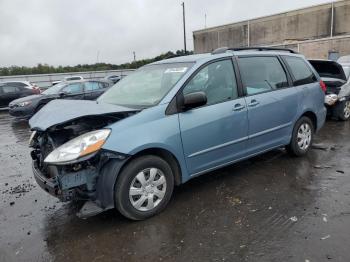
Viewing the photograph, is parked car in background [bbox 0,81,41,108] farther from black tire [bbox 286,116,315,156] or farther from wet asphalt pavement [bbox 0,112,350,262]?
black tire [bbox 286,116,315,156]

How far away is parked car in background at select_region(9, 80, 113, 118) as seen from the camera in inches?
476

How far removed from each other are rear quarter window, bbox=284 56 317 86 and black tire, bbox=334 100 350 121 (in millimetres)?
3377

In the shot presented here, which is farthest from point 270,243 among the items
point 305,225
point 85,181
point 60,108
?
point 60,108

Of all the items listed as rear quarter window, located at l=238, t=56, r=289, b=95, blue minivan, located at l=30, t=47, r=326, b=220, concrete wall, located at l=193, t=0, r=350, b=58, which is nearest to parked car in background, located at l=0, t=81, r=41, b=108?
blue minivan, located at l=30, t=47, r=326, b=220

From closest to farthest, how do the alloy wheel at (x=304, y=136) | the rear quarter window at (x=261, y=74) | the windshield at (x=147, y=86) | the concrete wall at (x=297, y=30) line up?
1. the windshield at (x=147, y=86)
2. the rear quarter window at (x=261, y=74)
3. the alloy wheel at (x=304, y=136)
4. the concrete wall at (x=297, y=30)

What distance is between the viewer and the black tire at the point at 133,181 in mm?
3439

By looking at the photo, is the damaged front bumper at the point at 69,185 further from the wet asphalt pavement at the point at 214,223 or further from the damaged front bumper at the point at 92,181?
the wet asphalt pavement at the point at 214,223

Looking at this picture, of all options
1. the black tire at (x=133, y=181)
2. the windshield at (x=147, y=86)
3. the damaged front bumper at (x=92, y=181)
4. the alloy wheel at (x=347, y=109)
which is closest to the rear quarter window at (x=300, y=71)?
the windshield at (x=147, y=86)

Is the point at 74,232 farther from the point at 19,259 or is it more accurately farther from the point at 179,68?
the point at 179,68

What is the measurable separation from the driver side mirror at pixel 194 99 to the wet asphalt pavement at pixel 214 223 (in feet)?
3.93

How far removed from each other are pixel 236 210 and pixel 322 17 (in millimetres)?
37008

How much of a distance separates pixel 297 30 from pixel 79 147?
38.7 meters

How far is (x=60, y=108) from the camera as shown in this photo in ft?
13.1

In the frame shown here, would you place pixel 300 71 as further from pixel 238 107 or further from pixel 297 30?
pixel 297 30
